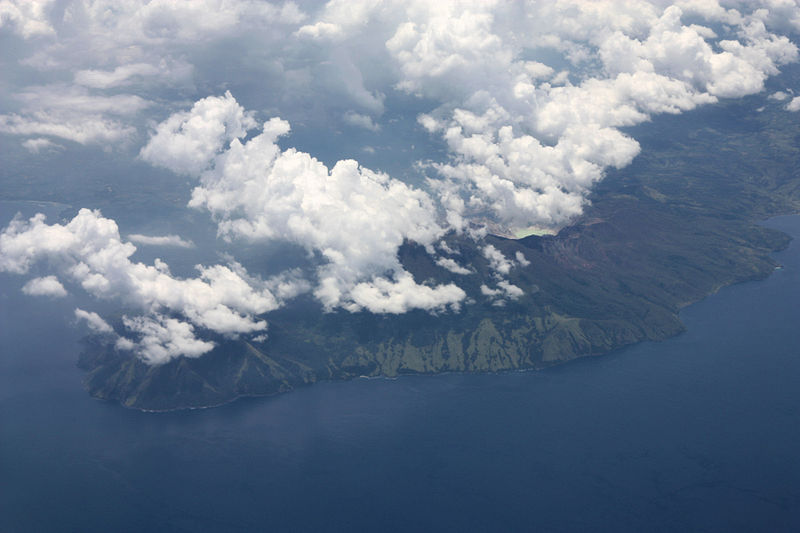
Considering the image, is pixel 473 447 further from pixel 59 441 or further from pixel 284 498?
pixel 59 441

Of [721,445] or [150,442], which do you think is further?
[150,442]

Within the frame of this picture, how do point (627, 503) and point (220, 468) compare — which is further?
point (220, 468)

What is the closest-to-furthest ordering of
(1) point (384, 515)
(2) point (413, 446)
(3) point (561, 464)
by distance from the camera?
(1) point (384, 515) < (3) point (561, 464) < (2) point (413, 446)

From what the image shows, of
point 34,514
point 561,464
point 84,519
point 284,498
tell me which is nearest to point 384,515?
point 284,498

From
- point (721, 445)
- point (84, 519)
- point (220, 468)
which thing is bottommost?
point (84, 519)

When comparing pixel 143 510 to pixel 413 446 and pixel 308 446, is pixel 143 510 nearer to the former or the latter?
pixel 308 446

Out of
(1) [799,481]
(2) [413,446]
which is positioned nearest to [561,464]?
(2) [413,446]

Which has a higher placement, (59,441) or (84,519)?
(59,441)

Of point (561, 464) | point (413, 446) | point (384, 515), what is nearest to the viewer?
point (384, 515)

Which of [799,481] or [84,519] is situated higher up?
[799,481]
